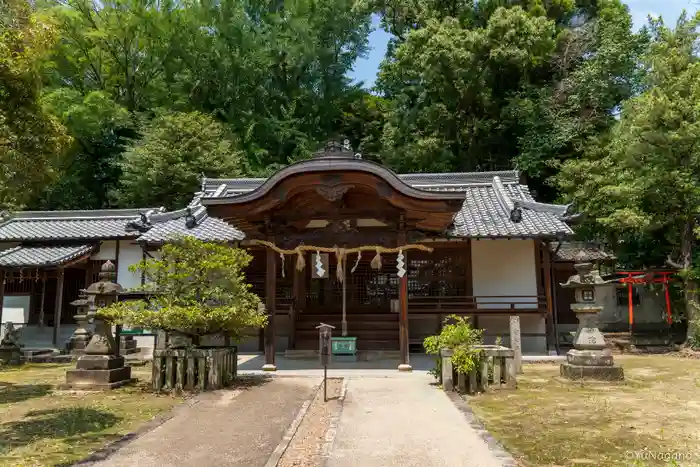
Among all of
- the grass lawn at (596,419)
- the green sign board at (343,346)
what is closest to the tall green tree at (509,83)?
the grass lawn at (596,419)

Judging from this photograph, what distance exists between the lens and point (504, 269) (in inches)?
587

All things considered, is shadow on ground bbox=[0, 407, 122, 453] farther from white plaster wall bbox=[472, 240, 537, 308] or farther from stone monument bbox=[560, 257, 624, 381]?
white plaster wall bbox=[472, 240, 537, 308]

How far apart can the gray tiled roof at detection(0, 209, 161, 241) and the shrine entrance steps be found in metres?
7.98

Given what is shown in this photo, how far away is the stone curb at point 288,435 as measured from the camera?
5.14m

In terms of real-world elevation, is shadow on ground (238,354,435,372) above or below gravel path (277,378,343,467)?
above

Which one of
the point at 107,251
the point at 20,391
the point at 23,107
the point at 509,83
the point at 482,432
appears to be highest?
the point at 509,83

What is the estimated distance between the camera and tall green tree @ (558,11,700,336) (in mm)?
15219

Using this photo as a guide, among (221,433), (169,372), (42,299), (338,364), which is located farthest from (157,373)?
(42,299)

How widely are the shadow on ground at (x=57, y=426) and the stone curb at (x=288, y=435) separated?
235cm

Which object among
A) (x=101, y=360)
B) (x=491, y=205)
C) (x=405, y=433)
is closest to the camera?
(x=405, y=433)

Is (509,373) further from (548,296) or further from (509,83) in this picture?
(509,83)

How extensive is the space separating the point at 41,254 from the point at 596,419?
61.7 ft

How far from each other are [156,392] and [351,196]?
629 centimetres

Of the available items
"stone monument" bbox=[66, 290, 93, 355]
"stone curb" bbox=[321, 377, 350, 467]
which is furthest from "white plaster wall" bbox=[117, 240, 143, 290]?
"stone curb" bbox=[321, 377, 350, 467]
